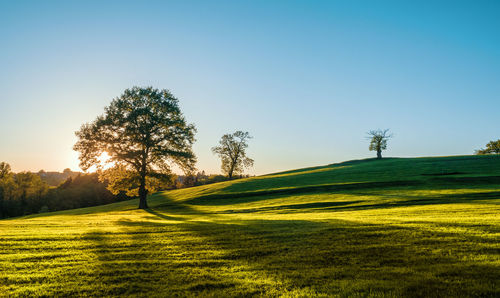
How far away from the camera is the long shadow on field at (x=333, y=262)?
23.9 feet

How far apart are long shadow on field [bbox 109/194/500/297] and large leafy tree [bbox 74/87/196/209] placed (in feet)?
90.0

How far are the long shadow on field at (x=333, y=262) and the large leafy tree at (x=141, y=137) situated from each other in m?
27.4

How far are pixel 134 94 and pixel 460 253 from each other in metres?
39.7

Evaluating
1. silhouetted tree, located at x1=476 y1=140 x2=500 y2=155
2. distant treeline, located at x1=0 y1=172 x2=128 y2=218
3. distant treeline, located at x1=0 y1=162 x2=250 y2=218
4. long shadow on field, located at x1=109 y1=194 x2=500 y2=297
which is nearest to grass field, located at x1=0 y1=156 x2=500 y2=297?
long shadow on field, located at x1=109 y1=194 x2=500 y2=297

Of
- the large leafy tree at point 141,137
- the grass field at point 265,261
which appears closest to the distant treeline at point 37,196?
the large leafy tree at point 141,137

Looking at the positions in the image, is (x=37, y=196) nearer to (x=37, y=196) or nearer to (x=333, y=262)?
(x=37, y=196)

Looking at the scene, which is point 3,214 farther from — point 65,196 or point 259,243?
point 259,243

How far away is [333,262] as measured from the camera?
937cm

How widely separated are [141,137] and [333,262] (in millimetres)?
35086

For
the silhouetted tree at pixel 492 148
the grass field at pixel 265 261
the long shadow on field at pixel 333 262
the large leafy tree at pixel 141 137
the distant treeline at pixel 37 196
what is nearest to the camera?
the long shadow on field at pixel 333 262

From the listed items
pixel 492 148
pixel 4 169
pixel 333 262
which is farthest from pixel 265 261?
pixel 492 148

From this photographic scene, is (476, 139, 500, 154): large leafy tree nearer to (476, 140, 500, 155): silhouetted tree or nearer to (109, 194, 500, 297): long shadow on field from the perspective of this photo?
(476, 140, 500, 155): silhouetted tree

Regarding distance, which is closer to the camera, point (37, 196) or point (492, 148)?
point (37, 196)

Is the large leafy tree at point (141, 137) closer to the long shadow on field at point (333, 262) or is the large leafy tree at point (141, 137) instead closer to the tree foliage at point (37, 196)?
the long shadow on field at point (333, 262)
